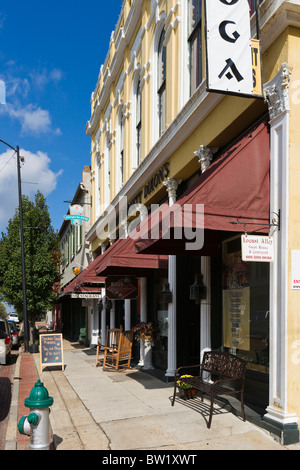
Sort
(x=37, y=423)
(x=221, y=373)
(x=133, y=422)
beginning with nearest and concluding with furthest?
(x=37, y=423), (x=133, y=422), (x=221, y=373)

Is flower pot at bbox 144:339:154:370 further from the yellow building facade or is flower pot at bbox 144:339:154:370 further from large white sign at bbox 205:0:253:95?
large white sign at bbox 205:0:253:95

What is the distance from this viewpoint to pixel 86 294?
17.3 m

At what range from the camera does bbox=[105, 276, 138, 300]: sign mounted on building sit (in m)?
12.6

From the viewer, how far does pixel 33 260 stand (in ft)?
73.9

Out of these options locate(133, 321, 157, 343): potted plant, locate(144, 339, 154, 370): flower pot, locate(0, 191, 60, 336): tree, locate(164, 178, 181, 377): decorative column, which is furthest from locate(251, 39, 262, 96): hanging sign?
locate(0, 191, 60, 336): tree

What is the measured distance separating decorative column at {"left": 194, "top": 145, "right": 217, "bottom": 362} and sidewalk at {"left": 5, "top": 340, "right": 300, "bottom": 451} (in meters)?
1.00

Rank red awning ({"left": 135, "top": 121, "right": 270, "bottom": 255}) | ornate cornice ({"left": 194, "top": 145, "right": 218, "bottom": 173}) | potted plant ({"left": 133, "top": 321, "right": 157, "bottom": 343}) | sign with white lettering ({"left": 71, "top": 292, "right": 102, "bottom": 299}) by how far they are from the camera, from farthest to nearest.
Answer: sign with white lettering ({"left": 71, "top": 292, "right": 102, "bottom": 299}), potted plant ({"left": 133, "top": 321, "right": 157, "bottom": 343}), ornate cornice ({"left": 194, "top": 145, "right": 218, "bottom": 173}), red awning ({"left": 135, "top": 121, "right": 270, "bottom": 255})

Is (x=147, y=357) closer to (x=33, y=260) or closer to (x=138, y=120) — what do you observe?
(x=138, y=120)

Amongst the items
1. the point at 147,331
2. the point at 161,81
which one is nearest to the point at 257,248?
the point at 147,331

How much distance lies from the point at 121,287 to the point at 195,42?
6781 millimetres

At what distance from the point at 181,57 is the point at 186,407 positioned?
721 centimetres

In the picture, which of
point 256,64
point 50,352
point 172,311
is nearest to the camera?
point 256,64

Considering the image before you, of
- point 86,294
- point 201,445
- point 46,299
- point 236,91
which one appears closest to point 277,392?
point 201,445

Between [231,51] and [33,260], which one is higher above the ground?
[231,51]
